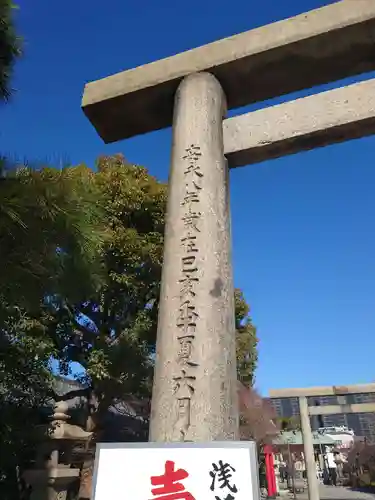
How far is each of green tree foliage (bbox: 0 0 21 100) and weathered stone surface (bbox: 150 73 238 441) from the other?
7.41 feet

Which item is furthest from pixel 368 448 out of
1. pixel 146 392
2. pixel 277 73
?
pixel 277 73

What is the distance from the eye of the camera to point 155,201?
10508 mm

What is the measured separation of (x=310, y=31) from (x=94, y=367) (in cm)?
769

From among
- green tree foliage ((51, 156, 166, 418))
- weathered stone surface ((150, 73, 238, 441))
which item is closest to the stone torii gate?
weathered stone surface ((150, 73, 238, 441))

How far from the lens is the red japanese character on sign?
1531 mm

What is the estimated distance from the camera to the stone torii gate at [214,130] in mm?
2395

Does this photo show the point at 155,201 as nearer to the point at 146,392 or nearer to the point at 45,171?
the point at 146,392

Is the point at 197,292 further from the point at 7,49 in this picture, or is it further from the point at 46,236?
the point at 7,49

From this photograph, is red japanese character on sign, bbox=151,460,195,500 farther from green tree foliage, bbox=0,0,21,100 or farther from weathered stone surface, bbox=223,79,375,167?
green tree foliage, bbox=0,0,21,100

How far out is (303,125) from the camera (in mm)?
3195

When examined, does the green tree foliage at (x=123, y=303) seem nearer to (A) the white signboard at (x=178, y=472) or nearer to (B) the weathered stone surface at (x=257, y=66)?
(B) the weathered stone surface at (x=257, y=66)

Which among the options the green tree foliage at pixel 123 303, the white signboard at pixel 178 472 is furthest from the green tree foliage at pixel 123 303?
the white signboard at pixel 178 472

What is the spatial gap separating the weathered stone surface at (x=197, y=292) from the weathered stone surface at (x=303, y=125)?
0.21m

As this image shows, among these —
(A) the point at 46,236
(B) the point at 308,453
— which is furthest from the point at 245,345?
(A) the point at 46,236
